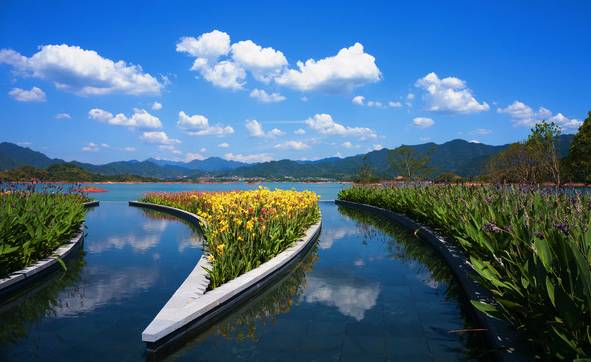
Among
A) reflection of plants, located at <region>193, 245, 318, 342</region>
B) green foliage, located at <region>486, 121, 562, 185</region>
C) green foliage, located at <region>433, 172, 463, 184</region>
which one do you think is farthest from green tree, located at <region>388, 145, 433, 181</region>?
reflection of plants, located at <region>193, 245, 318, 342</region>

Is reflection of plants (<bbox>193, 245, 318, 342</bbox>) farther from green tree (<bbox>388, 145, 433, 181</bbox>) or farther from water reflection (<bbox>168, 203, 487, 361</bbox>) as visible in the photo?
green tree (<bbox>388, 145, 433, 181</bbox>)

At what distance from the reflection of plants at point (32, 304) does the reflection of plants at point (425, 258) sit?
5.15 metres

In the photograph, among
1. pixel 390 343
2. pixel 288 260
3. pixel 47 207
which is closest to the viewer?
pixel 390 343

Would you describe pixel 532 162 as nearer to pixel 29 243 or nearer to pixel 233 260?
pixel 233 260

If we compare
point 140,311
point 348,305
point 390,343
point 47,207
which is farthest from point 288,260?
point 47,207

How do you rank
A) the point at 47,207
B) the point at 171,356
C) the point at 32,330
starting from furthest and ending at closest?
1. the point at 47,207
2. the point at 32,330
3. the point at 171,356

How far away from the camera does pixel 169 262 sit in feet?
27.3

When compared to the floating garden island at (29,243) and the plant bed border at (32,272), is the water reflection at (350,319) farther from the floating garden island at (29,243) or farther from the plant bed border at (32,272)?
the floating garden island at (29,243)

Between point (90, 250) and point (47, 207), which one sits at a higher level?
point (47, 207)

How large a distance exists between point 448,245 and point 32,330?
7527mm

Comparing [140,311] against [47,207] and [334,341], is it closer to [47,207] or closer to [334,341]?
[334,341]

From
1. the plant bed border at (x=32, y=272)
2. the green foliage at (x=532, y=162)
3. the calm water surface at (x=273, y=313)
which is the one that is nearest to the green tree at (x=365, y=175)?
the green foliage at (x=532, y=162)

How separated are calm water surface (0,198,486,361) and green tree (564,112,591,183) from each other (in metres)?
39.5

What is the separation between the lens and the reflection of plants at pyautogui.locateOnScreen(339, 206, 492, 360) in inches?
171
